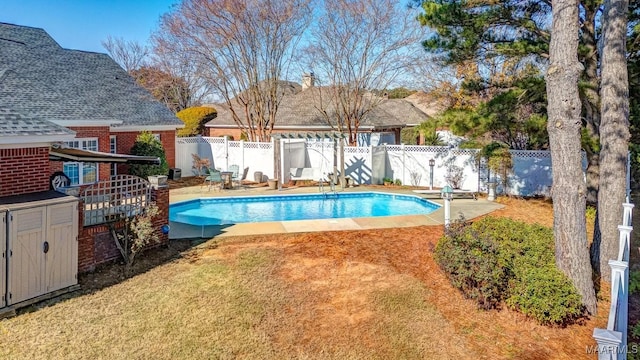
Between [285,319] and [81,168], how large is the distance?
45.2 ft

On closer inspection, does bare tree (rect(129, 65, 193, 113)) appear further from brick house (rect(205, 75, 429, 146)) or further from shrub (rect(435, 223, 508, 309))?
shrub (rect(435, 223, 508, 309))

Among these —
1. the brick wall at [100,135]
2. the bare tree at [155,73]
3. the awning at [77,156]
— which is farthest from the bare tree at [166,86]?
the awning at [77,156]

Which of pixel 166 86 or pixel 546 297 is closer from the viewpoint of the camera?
pixel 546 297

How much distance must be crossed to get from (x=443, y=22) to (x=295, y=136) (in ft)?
46.7

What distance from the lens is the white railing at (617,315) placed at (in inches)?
163

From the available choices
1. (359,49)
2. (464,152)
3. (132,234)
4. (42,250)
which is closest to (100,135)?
(132,234)

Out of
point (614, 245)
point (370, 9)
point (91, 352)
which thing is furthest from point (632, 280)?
point (370, 9)

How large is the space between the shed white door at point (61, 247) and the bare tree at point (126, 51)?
136 feet

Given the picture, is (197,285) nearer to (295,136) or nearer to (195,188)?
(195,188)

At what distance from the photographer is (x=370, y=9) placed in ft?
73.0

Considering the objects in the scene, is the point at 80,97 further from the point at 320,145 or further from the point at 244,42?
the point at 320,145

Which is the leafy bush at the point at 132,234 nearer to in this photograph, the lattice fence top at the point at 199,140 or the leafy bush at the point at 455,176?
the leafy bush at the point at 455,176

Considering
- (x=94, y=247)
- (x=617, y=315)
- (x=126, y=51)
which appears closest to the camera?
(x=617, y=315)

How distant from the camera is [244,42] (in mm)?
22766
